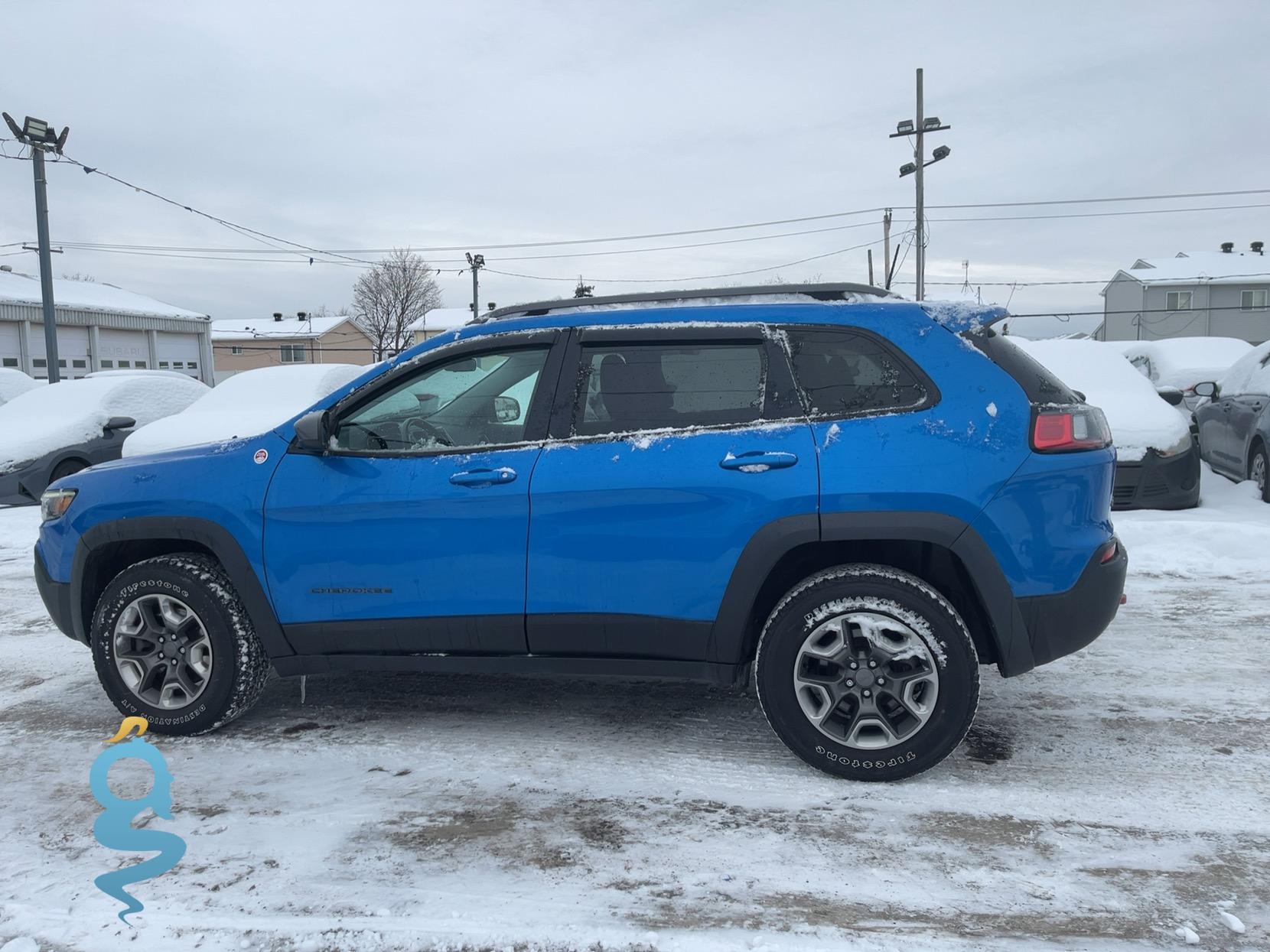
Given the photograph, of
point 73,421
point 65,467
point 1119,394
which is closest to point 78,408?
point 73,421

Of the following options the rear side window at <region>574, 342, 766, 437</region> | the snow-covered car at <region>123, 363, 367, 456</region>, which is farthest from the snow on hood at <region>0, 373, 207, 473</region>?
the rear side window at <region>574, 342, 766, 437</region>

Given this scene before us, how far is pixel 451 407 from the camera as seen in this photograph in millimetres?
3691

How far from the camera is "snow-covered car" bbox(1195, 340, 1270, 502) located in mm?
8555

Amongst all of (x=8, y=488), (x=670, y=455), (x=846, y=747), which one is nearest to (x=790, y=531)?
(x=670, y=455)

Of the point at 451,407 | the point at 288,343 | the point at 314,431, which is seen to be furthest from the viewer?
the point at 288,343

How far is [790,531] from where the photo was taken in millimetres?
3207

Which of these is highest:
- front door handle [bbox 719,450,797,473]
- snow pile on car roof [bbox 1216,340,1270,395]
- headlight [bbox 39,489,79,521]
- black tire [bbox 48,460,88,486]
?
snow pile on car roof [bbox 1216,340,1270,395]

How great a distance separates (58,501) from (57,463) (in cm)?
756

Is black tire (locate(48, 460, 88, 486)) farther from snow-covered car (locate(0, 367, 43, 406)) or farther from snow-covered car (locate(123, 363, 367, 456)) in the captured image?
snow-covered car (locate(0, 367, 43, 406))

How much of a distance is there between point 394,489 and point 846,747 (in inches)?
77.1

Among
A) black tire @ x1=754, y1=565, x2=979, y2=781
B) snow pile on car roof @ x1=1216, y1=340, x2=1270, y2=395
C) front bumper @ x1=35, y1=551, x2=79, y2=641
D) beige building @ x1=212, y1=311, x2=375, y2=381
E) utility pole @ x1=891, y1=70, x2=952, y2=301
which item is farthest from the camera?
beige building @ x1=212, y1=311, x2=375, y2=381

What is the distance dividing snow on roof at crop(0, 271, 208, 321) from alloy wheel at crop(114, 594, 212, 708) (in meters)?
40.1

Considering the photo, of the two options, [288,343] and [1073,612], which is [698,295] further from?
[288,343]

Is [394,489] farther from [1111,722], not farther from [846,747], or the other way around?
[1111,722]
